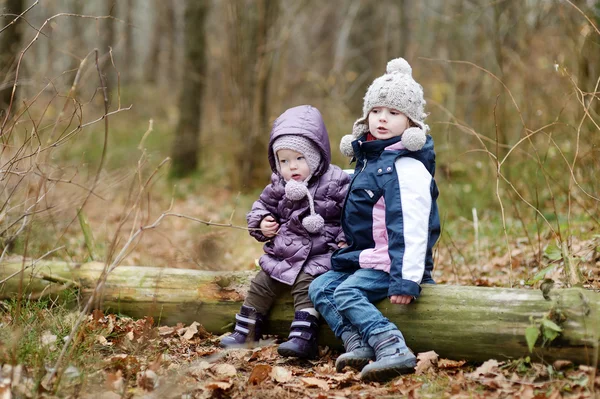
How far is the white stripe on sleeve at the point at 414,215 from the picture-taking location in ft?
12.1

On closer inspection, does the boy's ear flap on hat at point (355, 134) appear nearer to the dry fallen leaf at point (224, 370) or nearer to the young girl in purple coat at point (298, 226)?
the young girl in purple coat at point (298, 226)

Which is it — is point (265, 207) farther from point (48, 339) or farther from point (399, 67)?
point (48, 339)

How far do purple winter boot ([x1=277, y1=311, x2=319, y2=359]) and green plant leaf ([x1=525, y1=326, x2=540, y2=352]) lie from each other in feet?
4.55

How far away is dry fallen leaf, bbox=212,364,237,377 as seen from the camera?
379 centimetres

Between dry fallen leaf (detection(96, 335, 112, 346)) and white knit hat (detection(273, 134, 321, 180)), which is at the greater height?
white knit hat (detection(273, 134, 321, 180))

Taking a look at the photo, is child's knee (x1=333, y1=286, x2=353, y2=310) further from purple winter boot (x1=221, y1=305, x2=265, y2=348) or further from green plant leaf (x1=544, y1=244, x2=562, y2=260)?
green plant leaf (x1=544, y1=244, x2=562, y2=260)

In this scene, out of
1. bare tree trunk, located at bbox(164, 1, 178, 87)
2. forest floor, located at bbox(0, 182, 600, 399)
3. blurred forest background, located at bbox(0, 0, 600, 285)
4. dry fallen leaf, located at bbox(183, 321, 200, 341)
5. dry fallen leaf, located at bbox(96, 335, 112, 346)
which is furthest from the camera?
bare tree trunk, located at bbox(164, 1, 178, 87)

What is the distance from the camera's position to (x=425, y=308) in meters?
3.88

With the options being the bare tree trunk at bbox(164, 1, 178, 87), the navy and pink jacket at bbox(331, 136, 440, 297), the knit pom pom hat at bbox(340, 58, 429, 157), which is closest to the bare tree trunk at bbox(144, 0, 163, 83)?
the bare tree trunk at bbox(164, 1, 178, 87)

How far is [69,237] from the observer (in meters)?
7.91

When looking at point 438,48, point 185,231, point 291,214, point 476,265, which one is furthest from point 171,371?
point 438,48

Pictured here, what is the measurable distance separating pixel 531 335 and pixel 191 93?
1120 cm

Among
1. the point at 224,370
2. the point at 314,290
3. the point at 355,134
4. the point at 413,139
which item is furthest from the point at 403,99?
the point at 224,370

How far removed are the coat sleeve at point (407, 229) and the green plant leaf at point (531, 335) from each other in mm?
665
